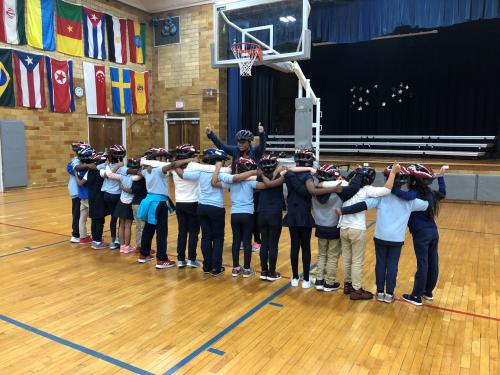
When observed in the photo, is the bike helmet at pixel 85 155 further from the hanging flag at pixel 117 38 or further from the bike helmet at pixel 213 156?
the hanging flag at pixel 117 38

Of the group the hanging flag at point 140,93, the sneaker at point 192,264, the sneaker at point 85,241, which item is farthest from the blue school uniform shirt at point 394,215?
the hanging flag at point 140,93

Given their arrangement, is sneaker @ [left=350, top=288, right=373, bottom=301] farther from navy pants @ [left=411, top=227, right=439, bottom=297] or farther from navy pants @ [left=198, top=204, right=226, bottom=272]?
navy pants @ [left=198, top=204, right=226, bottom=272]

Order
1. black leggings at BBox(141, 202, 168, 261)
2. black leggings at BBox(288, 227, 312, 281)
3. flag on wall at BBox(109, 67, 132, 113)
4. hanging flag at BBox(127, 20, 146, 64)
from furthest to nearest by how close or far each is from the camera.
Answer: hanging flag at BBox(127, 20, 146, 64), flag on wall at BBox(109, 67, 132, 113), black leggings at BBox(141, 202, 168, 261), black leggings at BBox(288, 227, 312, 281)

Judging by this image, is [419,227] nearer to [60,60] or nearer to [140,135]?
[60,60]

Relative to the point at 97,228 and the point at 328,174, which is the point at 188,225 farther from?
the point at 328,174

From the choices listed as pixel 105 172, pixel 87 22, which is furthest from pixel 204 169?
pixel 87 22

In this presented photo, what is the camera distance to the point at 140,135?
49.1ft

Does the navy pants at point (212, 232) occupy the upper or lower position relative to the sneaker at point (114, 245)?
upper

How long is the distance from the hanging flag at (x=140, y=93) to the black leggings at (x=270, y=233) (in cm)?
1156

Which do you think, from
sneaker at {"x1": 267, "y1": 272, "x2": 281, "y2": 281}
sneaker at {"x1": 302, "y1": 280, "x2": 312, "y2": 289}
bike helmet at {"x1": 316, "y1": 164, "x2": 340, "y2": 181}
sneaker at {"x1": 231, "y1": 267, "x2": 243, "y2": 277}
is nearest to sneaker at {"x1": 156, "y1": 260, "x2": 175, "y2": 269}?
sneaker at {"x1": 231, "y1": 267, "x2": 243, "y2": 277}

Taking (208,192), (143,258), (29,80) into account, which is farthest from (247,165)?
(29,80)

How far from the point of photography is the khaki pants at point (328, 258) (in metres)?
3.90

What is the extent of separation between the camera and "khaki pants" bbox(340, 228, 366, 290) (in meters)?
3.70

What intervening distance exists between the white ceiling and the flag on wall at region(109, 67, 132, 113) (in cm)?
238
